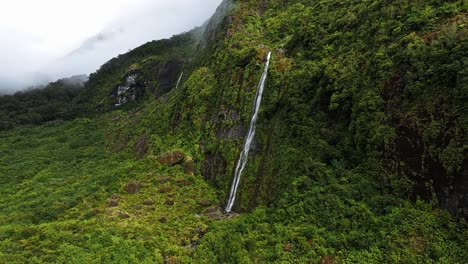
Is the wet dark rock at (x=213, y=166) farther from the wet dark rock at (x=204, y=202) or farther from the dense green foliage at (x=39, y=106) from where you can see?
the dense green foliage at (x=39, y=106)

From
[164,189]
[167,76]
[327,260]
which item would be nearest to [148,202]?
[164,189]

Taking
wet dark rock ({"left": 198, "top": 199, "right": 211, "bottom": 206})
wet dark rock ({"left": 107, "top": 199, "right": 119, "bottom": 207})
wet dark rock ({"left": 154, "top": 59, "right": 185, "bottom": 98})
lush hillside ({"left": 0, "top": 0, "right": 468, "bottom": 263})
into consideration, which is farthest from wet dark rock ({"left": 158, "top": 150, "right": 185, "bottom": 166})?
wet dark rock ({"left": 154, "top": 59, "right": 185, "bottom": 98})

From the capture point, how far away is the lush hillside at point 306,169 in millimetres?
17484

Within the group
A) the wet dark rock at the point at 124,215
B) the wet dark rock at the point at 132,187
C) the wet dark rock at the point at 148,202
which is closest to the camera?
the wet dark rock at the point at 124,215

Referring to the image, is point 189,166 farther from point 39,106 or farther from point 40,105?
point 40,105

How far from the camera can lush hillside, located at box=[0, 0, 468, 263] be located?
1748cm

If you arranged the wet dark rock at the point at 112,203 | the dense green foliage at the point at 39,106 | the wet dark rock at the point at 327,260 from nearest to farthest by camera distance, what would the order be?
1. the wet dark rock at the point at 327,260
2. the wet dark rock at the point at 112,203
3. the dense green foliage at the point at 39,106

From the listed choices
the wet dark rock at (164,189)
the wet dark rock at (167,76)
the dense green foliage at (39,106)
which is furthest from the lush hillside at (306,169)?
the dense green foliage at (39,106)

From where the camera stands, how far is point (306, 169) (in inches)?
868

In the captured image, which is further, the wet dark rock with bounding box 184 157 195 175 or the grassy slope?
the wet dark rock with bounding box 184 157 195 175

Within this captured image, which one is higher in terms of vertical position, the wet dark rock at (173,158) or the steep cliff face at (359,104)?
the steep cliff face at (359,104)

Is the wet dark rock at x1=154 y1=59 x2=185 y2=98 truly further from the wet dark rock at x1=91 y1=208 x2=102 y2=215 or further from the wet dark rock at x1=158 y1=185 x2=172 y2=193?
the wet dark rock at x1=91 y1=208 x2=102 y2=215

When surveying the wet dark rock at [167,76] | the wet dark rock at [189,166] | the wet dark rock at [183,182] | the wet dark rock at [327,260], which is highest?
the wet dark rock at [167,76]

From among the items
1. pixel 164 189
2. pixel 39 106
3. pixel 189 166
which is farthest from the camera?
pixel 39 106
